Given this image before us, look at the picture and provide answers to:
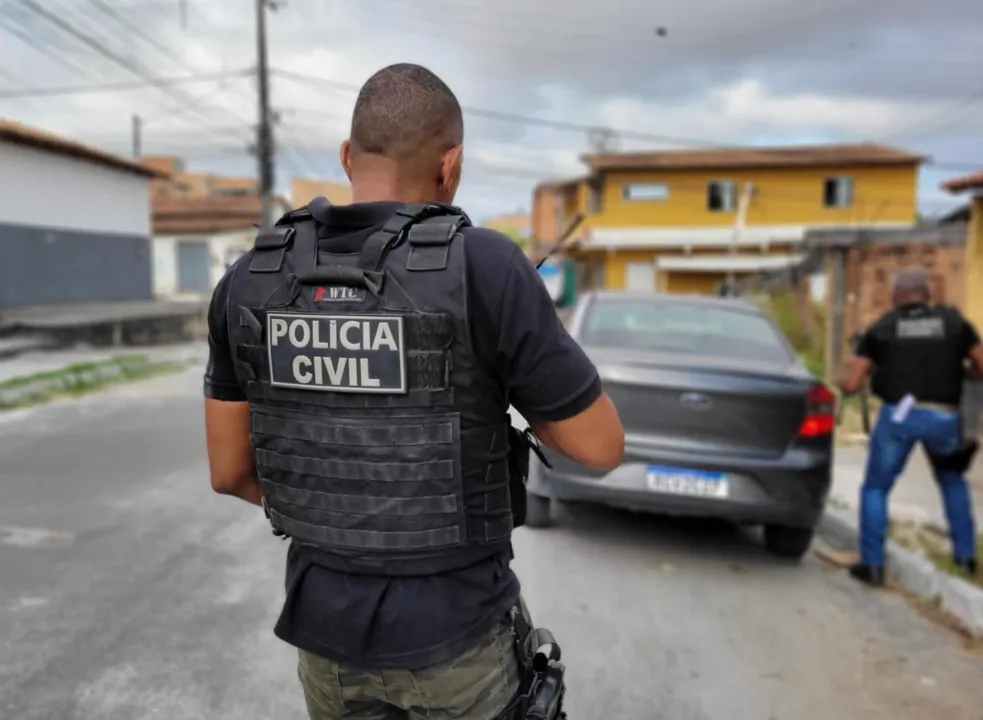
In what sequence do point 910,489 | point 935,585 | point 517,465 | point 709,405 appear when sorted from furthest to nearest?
point 910,489, point 709,405, point 935,585, point 517,465

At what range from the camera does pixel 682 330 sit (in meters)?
5.65

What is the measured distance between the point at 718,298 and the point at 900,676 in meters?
3.12

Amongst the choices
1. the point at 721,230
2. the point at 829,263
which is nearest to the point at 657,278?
the point at 721,230

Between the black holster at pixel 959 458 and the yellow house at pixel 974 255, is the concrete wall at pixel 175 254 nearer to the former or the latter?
the yellow house at pixel 974 255

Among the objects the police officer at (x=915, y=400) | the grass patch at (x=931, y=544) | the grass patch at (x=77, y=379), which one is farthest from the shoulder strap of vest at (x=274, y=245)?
the grass patch at (x=77, y=379)

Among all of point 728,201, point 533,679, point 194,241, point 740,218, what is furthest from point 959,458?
point 194,241

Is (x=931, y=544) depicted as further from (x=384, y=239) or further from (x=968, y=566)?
(x=384, y=239)

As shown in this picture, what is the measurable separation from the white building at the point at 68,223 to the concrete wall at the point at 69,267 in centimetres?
2

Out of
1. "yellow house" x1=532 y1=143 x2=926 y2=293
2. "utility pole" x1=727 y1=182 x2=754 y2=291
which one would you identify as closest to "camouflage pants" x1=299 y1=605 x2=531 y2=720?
"yellow house" x1=532 y1=143 x2=926 y2=293

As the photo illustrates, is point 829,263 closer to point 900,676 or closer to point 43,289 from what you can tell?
point 900,676

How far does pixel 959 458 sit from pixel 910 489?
2474 mm

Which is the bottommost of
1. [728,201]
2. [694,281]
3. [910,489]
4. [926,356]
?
[910,489]

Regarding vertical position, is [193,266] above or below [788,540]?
above

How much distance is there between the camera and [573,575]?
4.57 meters
